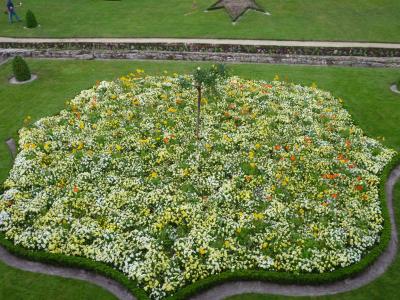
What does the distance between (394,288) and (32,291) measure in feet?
42.3

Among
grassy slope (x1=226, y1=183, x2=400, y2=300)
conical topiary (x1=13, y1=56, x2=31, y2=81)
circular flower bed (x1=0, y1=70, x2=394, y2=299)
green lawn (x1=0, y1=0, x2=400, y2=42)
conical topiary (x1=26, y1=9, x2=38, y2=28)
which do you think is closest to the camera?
grassy slope (x1=226, y1=183, x2=400, y2=300)

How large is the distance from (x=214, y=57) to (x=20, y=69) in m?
14.1

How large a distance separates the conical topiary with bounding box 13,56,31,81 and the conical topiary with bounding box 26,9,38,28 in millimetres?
10805

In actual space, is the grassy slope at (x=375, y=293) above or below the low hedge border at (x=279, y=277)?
below

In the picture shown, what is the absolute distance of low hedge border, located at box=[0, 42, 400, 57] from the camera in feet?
101

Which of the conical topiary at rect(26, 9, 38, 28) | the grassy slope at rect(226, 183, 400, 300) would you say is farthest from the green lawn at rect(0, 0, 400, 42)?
the grassy slope at rect(226, 183, 400, 300)

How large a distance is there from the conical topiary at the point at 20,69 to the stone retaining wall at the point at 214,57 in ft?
14.1

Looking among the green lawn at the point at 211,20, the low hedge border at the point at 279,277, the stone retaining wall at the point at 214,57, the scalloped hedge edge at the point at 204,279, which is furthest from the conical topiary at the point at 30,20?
the low hedge border at the point at 279,277

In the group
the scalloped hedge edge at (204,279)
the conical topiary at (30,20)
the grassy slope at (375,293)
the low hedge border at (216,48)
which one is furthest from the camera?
the conical topiary at (30,20)

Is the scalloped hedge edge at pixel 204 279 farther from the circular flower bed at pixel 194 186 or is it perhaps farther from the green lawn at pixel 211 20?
the green lawn at pixel 211 20

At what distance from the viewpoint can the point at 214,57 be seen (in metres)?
30.5

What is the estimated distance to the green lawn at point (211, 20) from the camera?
34.2m

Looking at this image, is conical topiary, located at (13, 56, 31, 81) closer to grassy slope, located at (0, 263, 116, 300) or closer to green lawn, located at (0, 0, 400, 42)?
green lawn, located at (0, 0, 400, 42)

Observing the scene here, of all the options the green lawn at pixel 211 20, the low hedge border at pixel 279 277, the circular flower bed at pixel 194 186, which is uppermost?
the green lawn at pixel 211 20
